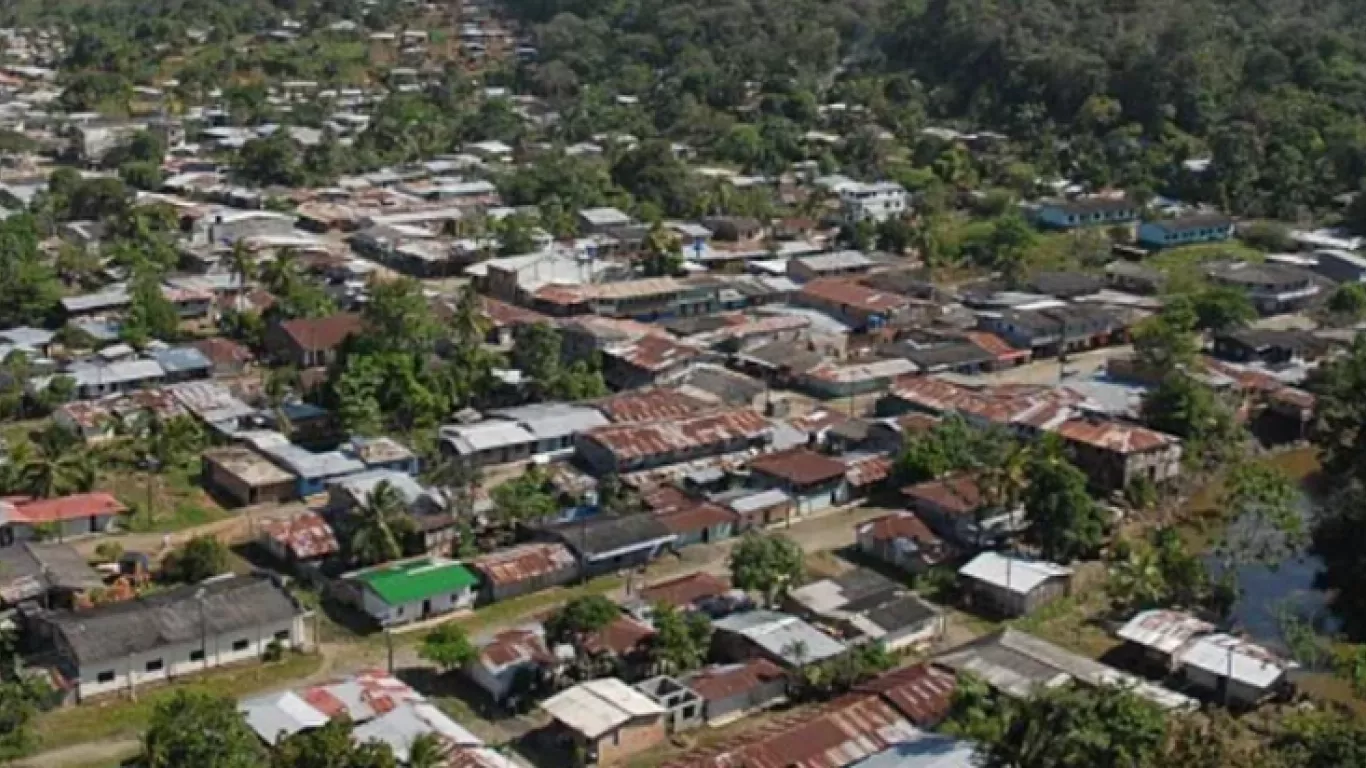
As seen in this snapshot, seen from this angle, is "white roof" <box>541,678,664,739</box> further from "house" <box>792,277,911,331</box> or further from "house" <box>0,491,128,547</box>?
"house" <box>792,277,911,331</box>

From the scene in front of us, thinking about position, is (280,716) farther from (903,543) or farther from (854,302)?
(854,302)

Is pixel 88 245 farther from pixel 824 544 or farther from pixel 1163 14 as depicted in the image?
pixel 1163 14

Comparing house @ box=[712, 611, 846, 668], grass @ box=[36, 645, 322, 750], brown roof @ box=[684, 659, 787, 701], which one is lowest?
grass @ box=[36, 645, 322, 750]

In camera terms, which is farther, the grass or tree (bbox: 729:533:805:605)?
tree (bbox: 729:533:805:605)

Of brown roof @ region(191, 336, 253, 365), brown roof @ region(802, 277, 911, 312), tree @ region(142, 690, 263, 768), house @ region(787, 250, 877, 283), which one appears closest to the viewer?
tree @ region(142, 690, 263, 768)

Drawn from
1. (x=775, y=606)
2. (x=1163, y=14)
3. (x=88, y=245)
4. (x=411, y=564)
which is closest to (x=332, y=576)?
(x=411, y=564)

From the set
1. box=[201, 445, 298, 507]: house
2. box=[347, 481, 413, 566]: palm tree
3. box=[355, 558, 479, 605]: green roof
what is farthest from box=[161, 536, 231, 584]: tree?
box=[201, 445, 298, 507]: house
